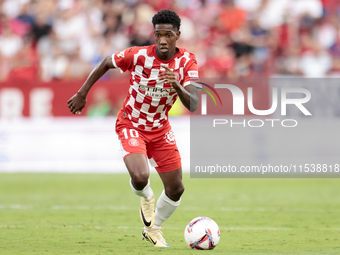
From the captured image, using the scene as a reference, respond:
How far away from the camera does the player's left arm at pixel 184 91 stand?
581 centimetres

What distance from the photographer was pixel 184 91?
232 inches

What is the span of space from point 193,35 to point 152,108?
34.8 feet

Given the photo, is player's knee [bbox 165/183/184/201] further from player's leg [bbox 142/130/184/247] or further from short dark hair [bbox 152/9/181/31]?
short dark hair [bbox 152/9/181/31]

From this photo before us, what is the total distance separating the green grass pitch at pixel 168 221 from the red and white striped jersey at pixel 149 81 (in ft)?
4.98

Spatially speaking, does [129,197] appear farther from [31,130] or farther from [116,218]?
[31,130]

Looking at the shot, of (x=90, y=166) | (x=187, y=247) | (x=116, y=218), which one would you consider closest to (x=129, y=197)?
(x=116, y=218)

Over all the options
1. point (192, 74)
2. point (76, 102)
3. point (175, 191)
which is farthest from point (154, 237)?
point (192, 74)

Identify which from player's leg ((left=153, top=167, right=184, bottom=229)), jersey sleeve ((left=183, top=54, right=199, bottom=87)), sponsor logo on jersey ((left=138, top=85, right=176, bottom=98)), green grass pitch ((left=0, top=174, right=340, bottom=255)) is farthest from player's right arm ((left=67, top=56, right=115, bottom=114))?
green grass pitch ((left=0, top=174, right=340, bottom=255))

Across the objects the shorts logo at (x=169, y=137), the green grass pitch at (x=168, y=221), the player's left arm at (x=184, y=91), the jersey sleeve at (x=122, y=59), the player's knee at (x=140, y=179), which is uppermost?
the jersey sleeve at (x=122, y=59)

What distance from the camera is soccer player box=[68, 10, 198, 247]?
631 centimetres

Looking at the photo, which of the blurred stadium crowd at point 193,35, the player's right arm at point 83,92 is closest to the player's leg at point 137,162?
the player's right arm at point 83,92

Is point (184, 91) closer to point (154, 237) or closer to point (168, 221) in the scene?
point (154, 237)

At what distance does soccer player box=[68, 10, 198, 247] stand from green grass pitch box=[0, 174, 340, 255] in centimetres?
57

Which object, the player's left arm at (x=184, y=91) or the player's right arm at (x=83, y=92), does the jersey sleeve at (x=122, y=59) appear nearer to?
the player's right arm at (x=83, y=92)
